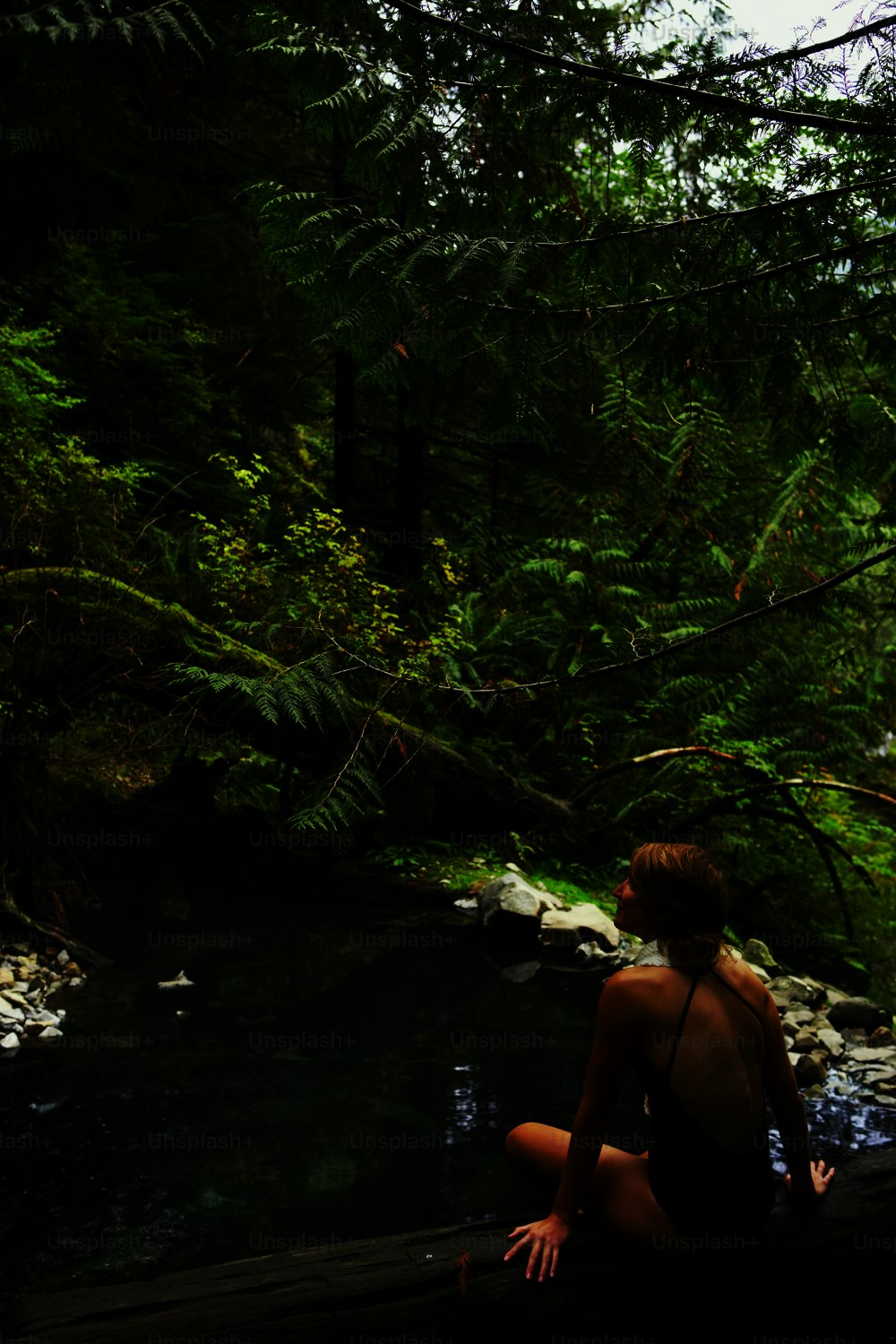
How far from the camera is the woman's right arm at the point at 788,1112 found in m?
2.77

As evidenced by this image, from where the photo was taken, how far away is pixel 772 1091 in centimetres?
281

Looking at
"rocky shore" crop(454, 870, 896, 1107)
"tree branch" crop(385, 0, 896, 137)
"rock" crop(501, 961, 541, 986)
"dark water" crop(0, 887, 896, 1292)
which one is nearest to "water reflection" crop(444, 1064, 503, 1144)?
"dark water" crop(0, 887, 896, 1292)

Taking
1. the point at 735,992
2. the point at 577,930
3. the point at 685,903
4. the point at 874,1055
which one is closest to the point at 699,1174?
the point at 735,992

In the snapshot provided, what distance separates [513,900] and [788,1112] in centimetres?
539

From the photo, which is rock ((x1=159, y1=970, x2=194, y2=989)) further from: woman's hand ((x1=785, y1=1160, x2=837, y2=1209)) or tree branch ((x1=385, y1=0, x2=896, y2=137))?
tree branch ((x1=385, y1=0, x2=896, y2=137))

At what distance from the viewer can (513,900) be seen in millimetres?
8141

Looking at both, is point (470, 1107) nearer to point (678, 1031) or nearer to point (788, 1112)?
point (788, 1112)

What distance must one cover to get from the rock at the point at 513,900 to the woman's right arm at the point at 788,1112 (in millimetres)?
5267

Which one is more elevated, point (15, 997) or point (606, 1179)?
point (606, 1179)

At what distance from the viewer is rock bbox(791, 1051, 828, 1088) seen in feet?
19.3

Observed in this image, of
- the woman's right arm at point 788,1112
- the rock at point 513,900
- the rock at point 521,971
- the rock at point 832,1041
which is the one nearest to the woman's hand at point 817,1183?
the woman's right arm at point 788,1112

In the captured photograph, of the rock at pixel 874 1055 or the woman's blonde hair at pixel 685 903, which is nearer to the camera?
the woman's blonde hair at pixel 685 903

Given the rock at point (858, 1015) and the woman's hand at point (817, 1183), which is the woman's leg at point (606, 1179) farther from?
the rock at point (858, 1015)

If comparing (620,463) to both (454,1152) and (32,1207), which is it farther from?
(32,1207)
